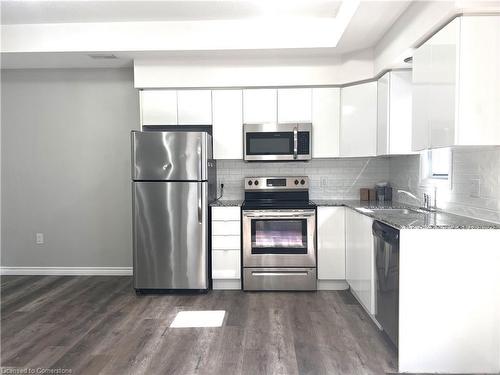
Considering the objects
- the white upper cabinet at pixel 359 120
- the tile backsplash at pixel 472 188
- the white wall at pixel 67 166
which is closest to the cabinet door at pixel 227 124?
the white wall at pixel 67 166

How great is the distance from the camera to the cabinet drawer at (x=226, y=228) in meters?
3.60

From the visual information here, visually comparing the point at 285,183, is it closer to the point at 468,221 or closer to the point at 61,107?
the point at 468,221

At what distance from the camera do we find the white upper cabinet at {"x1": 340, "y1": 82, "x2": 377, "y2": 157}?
11.6 ft

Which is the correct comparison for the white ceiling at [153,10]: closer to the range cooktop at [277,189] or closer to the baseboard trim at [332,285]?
the range cooktop at [277,189]

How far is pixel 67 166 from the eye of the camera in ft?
13.7

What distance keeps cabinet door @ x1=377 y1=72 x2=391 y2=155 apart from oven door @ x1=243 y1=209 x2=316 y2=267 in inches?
35.7

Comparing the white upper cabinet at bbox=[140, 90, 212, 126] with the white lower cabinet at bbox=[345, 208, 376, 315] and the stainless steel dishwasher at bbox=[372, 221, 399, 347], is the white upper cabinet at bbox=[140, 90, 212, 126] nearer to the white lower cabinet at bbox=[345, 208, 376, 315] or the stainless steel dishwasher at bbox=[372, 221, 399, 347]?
the white lower cabinet at bbox=[345, 208, 376, 315]

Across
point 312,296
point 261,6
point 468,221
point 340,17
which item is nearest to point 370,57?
point 340,17

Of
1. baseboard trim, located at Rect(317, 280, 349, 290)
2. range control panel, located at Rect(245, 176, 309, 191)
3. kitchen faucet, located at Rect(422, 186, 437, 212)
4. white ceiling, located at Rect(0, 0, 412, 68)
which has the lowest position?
baseboard trim, located at Rect(317, 280, 349, 290)

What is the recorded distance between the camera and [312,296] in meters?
3.46

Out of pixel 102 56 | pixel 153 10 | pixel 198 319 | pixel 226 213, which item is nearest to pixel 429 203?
pixel 226 213

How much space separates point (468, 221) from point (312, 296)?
5.46ft

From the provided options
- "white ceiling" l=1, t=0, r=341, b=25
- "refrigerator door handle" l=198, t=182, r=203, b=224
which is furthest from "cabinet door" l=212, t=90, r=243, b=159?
"white ceiling" l=1, t=0, r=341, b=25

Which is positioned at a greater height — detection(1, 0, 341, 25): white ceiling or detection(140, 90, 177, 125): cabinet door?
detection(1, 0, 341, 25): white ceiling
